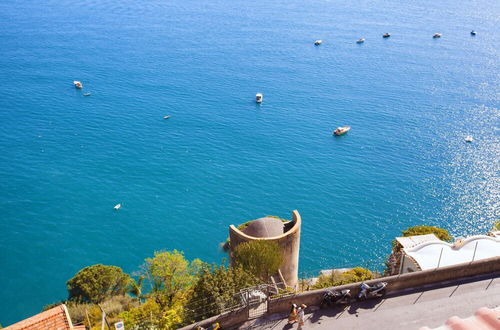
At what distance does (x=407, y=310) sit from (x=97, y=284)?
3299 cm

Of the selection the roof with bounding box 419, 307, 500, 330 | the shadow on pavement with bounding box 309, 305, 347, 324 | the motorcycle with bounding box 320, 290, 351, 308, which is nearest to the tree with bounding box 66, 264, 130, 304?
the shadow on pavement with bounding box 309, 305, 347, 324

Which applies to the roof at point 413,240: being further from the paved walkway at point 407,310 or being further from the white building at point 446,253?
the paved walkway at point 407,310

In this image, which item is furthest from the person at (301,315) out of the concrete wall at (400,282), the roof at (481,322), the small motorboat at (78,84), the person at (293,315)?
the small motorboat at (78,84)

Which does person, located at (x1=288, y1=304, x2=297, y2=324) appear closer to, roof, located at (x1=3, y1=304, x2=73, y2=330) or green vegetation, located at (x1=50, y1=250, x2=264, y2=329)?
green vegetation, located at (x1=50, y1=250, x2=264, y2=329)

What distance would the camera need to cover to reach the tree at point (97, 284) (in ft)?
143

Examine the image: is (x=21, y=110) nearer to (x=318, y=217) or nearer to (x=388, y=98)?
(x=318, y=217)

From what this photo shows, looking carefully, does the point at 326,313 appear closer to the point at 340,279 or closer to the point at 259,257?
the point at 259,257

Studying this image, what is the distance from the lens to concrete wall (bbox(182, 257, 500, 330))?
789 inches

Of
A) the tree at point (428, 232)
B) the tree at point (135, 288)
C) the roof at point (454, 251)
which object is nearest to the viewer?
the roof at point (454, 251)

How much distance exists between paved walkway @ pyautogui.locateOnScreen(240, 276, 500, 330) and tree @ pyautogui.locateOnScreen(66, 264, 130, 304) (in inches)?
1112

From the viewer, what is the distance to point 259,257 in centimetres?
2584

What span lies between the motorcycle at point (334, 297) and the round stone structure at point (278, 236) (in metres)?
7.08

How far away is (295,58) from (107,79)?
48703 mm

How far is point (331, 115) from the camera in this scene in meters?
87.2
